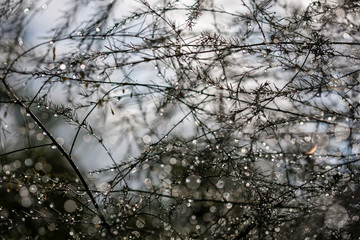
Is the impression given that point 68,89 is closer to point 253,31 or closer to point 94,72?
point 94,72

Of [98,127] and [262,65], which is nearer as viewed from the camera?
[262,65]

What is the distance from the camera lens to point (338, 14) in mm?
1320

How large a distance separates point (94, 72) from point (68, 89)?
0.41 feet

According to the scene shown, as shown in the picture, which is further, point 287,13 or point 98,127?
point 98,127

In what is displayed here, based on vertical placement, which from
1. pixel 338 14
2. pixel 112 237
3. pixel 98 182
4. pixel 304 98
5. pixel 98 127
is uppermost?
pixel 338 14

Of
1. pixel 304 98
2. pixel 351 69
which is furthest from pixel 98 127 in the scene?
pixel 351 69

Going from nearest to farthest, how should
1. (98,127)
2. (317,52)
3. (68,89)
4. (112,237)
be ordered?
(112,237)
(317,52)
(68,89)
(98,127)

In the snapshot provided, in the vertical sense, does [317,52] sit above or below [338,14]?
below

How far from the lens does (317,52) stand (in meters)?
1.18

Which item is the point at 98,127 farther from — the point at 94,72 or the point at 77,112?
the point at 94,72

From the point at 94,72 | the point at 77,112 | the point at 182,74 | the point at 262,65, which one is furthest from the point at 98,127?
the point at 262,65

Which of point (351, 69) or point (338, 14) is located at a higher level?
point (338, 14)

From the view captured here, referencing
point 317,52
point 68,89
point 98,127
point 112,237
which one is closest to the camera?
point 112,237

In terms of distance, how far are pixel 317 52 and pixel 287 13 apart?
0.22 meters
